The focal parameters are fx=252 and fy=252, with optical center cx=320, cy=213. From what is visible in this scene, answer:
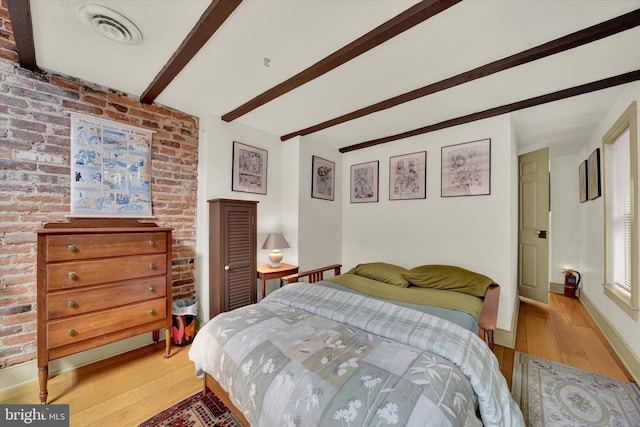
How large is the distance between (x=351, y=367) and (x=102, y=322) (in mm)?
2045

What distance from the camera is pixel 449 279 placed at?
107 inches

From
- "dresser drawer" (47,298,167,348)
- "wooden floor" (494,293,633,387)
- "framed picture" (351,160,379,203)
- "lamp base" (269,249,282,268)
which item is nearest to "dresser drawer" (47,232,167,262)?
"dresser drawer" (47,298,167,348)

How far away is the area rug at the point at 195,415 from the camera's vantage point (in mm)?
1599

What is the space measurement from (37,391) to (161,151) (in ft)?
7.29

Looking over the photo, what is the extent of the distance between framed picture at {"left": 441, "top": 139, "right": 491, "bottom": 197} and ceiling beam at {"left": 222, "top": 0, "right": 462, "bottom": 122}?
74.0 inches

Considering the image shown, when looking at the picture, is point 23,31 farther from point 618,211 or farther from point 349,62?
point 618,211

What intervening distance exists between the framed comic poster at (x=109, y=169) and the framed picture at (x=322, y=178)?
201cm

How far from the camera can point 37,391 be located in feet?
6.24

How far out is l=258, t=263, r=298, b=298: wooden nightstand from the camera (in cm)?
301

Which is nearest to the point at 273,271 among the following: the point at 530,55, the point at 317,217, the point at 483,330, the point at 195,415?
the point at 317,217

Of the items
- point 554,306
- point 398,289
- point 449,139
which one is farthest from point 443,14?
point 554,306

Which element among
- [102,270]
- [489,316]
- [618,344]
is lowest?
[618,344]

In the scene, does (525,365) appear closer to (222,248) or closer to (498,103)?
(498,103)

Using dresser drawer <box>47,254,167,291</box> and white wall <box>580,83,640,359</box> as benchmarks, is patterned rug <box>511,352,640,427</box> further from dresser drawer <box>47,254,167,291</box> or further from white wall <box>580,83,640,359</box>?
dresser drawer <box>47,254,167,291</box>
